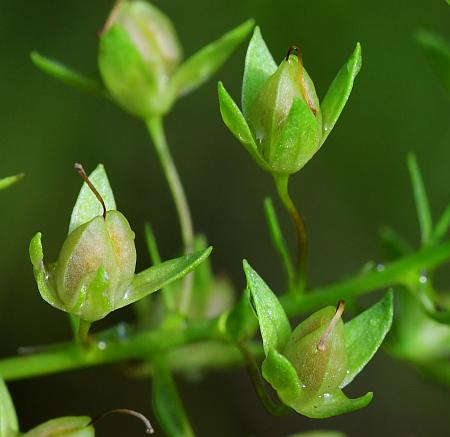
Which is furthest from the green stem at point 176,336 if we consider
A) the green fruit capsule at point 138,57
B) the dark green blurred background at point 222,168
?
the dark green blurred background at point 222,168

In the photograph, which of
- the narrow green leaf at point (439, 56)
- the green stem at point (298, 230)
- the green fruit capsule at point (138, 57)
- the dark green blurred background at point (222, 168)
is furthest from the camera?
the dark green blurred background at point (222, 168)

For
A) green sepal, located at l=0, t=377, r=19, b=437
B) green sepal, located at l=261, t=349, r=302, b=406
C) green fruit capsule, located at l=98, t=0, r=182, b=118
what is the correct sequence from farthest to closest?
green fruit capsule, located at l=98, t=0, r=182, b=118 < green sepal, located at l=0, t=377, r=19, b=437 < green sepal, located at l=261, t=349, r=302, b=406

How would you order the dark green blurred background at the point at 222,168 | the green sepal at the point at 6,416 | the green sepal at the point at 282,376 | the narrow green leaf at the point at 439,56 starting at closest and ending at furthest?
the green sepal at the point at 282,376 < the green sepal at the point at 6,416 < the narrow green leaf at the point at 439,56 < the dark green blurred background at the point at 222,168

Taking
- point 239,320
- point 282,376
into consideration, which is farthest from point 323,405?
point 239,320

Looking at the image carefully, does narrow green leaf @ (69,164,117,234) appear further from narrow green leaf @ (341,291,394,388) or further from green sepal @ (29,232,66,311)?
narrow green leaf @ (341,291,394,388)

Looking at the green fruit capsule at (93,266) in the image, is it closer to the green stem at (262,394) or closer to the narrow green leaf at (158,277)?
the narrow green leaf at (158,277)

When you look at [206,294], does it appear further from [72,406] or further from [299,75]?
[72,406]

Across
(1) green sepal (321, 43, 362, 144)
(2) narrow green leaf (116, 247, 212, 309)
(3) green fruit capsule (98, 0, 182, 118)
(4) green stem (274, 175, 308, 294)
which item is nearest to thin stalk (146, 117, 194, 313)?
(3) green fruit capsule (98, 0, 182, 118)

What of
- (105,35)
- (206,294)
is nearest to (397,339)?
(206,294)
